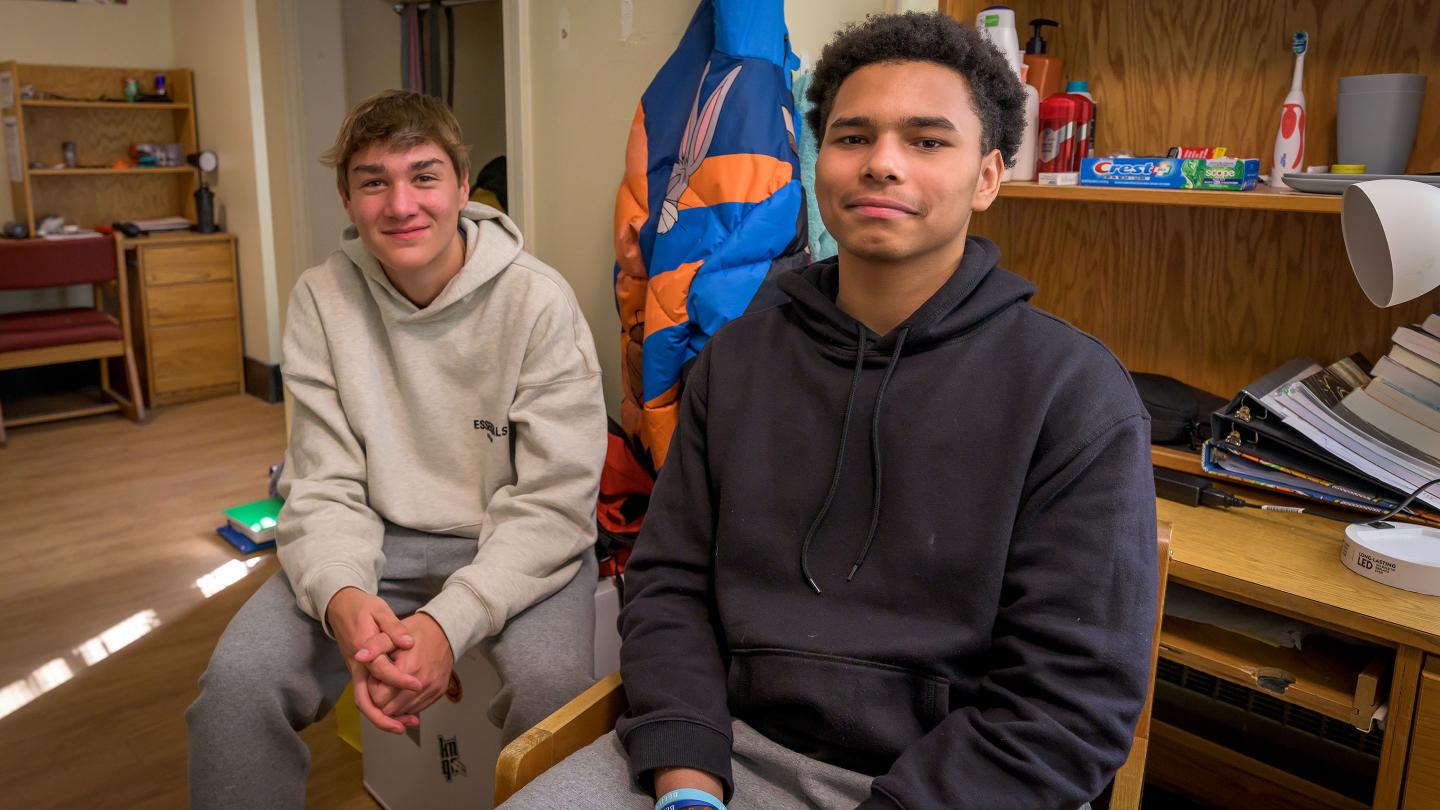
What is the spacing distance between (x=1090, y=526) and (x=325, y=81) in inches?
142

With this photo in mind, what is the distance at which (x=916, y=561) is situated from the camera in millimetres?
1033

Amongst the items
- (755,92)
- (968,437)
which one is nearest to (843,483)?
(968,437)

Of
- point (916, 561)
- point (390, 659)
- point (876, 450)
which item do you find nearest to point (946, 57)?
point (876, 450)

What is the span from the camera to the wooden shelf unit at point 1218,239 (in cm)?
150

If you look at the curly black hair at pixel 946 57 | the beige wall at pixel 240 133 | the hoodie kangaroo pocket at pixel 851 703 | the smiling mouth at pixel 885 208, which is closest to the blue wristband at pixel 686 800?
the hoodie kangaroo pocket at pixel 851 703

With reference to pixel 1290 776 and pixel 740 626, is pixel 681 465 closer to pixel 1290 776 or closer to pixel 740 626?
pixel 740 626

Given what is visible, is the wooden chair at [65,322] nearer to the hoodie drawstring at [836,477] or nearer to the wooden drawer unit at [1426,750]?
the hoodie drawstring at [836,477]

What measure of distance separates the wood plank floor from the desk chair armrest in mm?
995

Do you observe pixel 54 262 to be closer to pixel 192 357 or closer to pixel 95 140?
pixel 192 357

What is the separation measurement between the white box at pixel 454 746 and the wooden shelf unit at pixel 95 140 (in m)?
3.69

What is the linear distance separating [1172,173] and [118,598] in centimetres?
268

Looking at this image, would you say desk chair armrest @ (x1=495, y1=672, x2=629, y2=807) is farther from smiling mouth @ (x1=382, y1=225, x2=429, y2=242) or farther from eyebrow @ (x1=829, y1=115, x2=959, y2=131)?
smiling mouth @ (x1=382, y1=225, x2=429, y2=242)

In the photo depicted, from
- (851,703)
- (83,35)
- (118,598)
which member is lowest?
(118,598)

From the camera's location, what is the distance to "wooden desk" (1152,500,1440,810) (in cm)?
119
